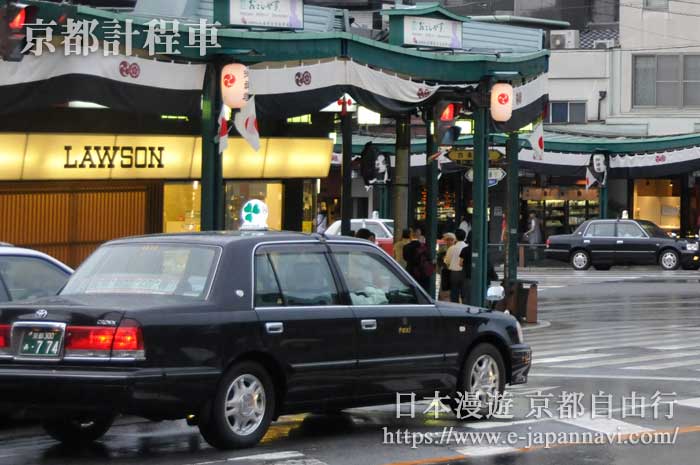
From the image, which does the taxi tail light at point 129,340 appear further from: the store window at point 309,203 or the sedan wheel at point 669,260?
the sedan wheel at point 669,260

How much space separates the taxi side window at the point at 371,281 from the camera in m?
11.4

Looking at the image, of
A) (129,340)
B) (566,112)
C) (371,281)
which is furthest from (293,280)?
(566,112)

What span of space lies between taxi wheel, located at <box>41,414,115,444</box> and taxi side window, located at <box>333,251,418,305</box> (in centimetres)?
219

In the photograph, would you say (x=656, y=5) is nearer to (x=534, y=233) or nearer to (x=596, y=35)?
(x=596, y=35)

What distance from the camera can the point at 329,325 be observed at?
1094cm

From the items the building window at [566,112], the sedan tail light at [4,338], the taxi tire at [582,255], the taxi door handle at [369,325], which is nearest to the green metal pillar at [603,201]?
the taxi tire at [582,255]

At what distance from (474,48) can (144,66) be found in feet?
27.0

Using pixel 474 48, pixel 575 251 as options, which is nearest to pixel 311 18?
pixel 474 48

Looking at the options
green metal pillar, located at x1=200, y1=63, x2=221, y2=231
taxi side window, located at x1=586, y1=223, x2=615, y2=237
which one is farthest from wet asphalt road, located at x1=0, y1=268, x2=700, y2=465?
taxi side window, located at x1=586, y1=223, x2=615, y2=237

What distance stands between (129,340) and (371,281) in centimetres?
263

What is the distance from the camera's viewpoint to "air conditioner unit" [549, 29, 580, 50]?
54.4 metres

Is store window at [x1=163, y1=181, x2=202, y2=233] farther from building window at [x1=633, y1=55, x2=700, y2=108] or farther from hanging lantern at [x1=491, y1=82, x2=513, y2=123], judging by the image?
building window at [x1=633, y1=55, x2=700, y2=108]

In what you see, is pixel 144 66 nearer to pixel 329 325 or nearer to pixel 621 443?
pixel 329 325

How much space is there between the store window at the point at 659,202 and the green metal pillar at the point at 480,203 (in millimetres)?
28301
